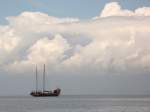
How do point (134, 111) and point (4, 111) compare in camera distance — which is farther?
point (4, 111)

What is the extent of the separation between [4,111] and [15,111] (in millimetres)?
4029

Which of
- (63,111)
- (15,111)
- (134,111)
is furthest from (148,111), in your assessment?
(15,111)

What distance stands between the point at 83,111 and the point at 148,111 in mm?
18589

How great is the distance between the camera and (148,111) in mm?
118438

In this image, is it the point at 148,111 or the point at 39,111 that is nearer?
the point at 148,111

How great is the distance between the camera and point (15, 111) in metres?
128

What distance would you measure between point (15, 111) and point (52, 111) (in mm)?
10931

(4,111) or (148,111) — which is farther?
(4,111)

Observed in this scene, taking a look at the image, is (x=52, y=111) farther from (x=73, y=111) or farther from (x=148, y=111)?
(x=148, y=111)

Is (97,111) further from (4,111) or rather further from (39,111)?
(4,111)

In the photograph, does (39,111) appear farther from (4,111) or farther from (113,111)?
(113,111)

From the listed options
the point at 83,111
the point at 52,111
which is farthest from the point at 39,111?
the point at 83,111

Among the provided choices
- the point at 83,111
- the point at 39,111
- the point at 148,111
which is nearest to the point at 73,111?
the point at 83,111

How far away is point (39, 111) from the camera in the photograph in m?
128
